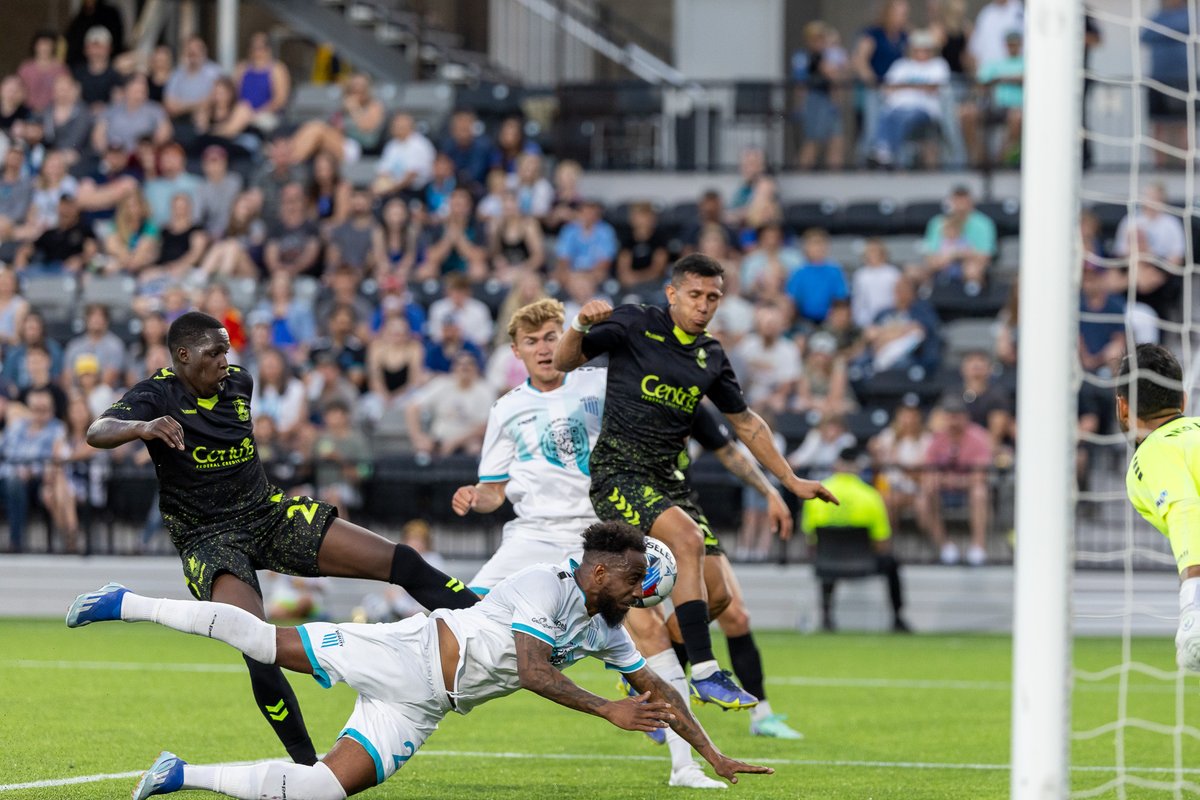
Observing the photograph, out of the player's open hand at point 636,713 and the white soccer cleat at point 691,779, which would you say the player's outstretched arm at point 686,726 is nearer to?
the player's open hand at point 636,713

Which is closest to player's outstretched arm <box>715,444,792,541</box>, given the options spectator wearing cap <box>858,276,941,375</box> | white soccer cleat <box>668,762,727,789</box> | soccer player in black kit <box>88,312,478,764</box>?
white soccer cleat <box>668,762,727,789</box>

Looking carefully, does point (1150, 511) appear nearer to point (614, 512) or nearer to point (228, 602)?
point (614, 512)

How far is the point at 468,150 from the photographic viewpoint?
21.3 meters

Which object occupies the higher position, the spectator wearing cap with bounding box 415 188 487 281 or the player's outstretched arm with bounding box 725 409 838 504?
the spectator wearing cap with bounding box 415 188 487 281

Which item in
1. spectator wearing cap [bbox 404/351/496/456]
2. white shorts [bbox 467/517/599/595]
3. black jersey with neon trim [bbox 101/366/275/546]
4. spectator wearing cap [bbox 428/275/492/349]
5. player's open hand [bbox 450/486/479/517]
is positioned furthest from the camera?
spectator wearing cap [bbox 428/275/492/349]

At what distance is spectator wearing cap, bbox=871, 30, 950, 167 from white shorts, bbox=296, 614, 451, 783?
15802mm

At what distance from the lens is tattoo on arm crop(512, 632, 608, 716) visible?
601cm

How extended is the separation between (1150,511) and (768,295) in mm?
12167

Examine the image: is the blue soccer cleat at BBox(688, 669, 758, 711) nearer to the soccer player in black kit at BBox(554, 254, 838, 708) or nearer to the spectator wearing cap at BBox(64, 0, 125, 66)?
the soccer player in black kit at BBox(554, 254, 838, 708)

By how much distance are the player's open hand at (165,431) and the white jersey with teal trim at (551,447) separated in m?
2.18

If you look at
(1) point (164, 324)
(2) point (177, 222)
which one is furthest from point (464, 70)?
(1) point (164, 324)

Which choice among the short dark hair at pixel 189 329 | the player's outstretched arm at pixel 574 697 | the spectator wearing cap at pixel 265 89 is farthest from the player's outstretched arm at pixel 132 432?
the spectator wearing cap at pixel 265 89

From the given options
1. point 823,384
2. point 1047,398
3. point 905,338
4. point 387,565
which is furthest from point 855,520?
point 1047,398

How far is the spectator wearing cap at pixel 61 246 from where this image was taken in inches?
825
